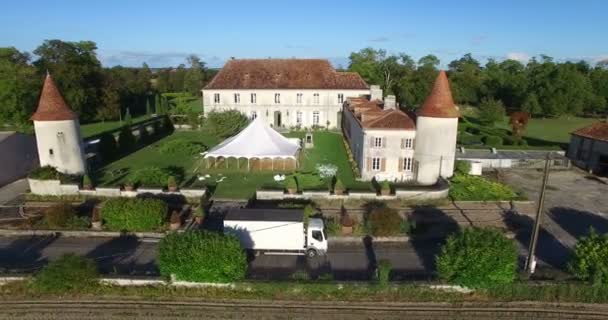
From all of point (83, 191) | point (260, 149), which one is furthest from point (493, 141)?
point (83, 191)

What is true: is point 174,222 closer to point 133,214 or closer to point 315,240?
point 133,214

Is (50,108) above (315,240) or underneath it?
above

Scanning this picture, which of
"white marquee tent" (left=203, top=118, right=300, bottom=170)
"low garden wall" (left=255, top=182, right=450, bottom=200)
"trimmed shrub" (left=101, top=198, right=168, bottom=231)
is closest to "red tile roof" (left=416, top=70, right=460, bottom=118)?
"low garden wall" (left=255, top=182, right=450, bottom=200)

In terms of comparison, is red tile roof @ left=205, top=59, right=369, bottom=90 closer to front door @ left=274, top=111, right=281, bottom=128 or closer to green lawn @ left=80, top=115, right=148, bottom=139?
front door @ left=274, top=111, right=281, bottom=128

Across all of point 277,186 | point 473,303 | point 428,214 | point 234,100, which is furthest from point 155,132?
point 473,303

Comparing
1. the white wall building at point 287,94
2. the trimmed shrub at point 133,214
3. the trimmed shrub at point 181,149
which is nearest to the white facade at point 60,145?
the trimmed shrub at point 181,149

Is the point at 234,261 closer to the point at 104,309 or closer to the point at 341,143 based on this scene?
the point at 104,309
